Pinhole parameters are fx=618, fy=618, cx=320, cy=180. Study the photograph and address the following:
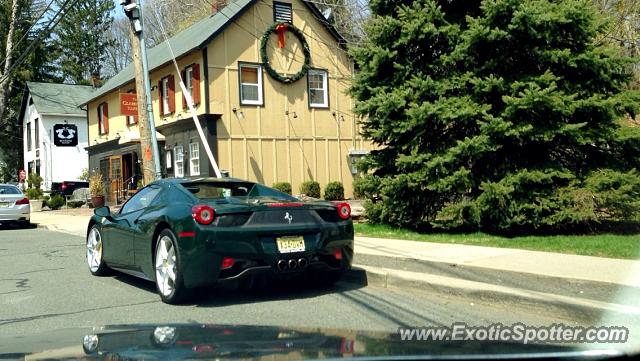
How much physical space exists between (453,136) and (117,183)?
24.5m

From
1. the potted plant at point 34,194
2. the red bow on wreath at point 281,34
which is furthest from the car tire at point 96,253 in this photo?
the potted plant at point 34,194

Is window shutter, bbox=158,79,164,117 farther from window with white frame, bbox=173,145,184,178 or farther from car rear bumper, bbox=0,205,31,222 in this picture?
car rear bumper, bbox=0,205,31,222

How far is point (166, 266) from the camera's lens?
23.1 feet

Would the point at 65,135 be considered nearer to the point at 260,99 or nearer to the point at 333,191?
the point at 260,99

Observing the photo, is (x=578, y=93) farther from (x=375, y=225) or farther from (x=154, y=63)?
(x=154, y=63)

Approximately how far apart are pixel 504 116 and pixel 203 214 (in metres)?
5.80

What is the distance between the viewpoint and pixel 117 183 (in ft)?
105

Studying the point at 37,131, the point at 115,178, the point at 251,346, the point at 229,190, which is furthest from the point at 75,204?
the point at 251,346

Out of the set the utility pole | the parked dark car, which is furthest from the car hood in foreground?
the parked dark car

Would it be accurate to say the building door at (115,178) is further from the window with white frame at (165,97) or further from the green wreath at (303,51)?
the green wreath at (303,51)

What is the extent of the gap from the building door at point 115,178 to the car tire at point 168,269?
25478 millimetres

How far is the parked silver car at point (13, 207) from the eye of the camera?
782 inches

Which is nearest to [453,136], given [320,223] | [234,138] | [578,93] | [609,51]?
[578,93]

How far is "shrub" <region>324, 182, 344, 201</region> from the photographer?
25.3 metres
